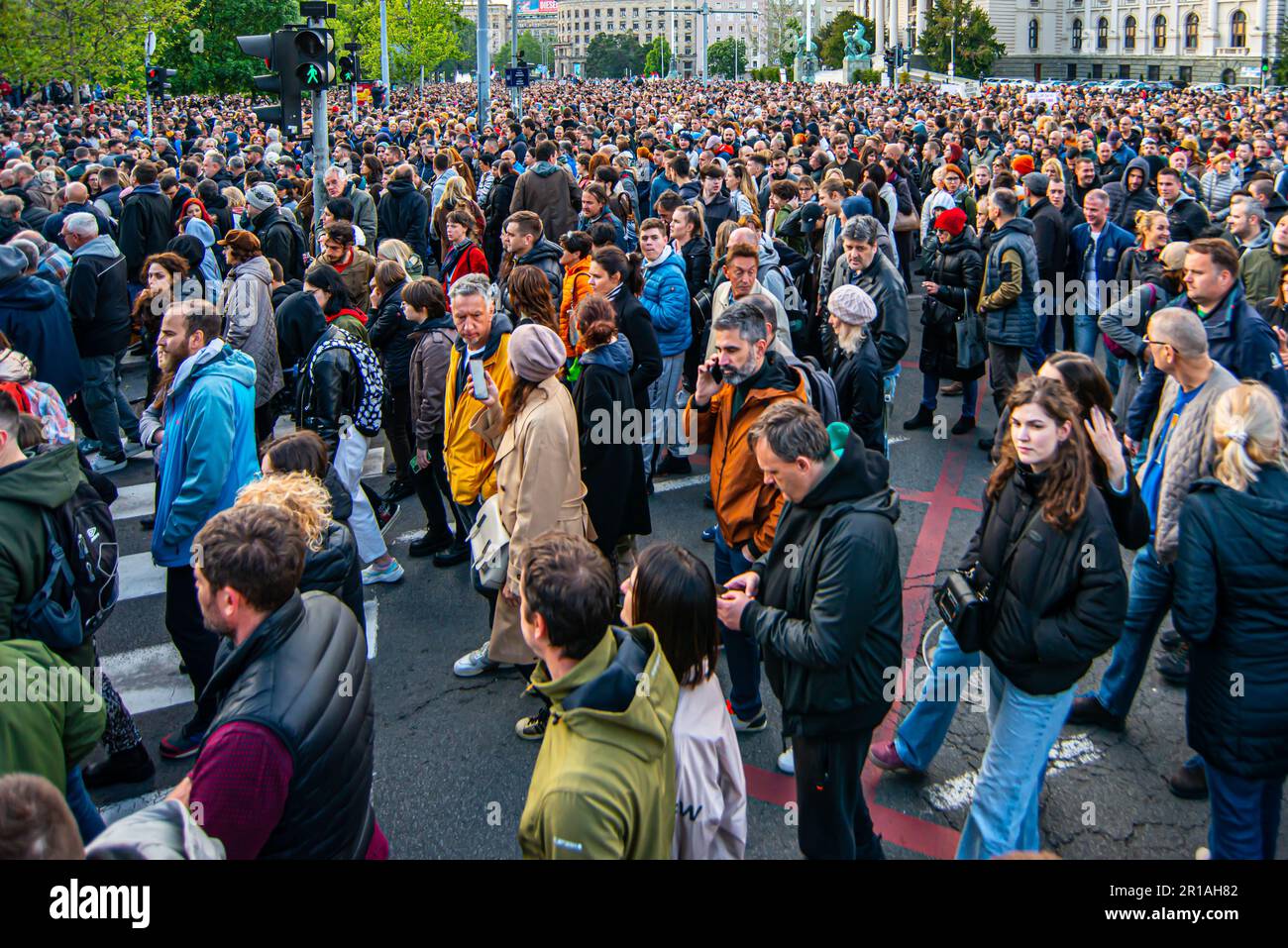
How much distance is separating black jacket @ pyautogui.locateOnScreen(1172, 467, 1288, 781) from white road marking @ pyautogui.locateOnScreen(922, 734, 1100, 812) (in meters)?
0.90

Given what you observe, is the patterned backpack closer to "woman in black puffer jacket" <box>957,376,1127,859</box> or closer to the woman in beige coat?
the woman in beige coat

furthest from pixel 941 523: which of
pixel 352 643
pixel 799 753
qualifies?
pixel 352 643

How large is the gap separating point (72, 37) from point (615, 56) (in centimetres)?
12344

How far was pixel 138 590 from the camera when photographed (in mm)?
7094

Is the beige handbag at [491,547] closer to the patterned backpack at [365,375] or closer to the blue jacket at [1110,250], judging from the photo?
the patterned backpack at [365,375]

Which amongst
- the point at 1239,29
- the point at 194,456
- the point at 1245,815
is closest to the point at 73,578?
the point at 194,456

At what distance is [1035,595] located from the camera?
12.3ft

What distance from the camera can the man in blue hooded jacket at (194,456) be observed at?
491 cm

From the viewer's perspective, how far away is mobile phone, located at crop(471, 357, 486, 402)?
17.9 ft

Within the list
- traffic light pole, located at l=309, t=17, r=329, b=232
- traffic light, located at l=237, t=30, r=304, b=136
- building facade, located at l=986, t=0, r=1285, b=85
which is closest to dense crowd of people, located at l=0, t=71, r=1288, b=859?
traffic light pole, located at l=309, t=17, r=329, b=232

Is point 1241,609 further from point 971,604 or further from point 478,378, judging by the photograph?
point 478,378
